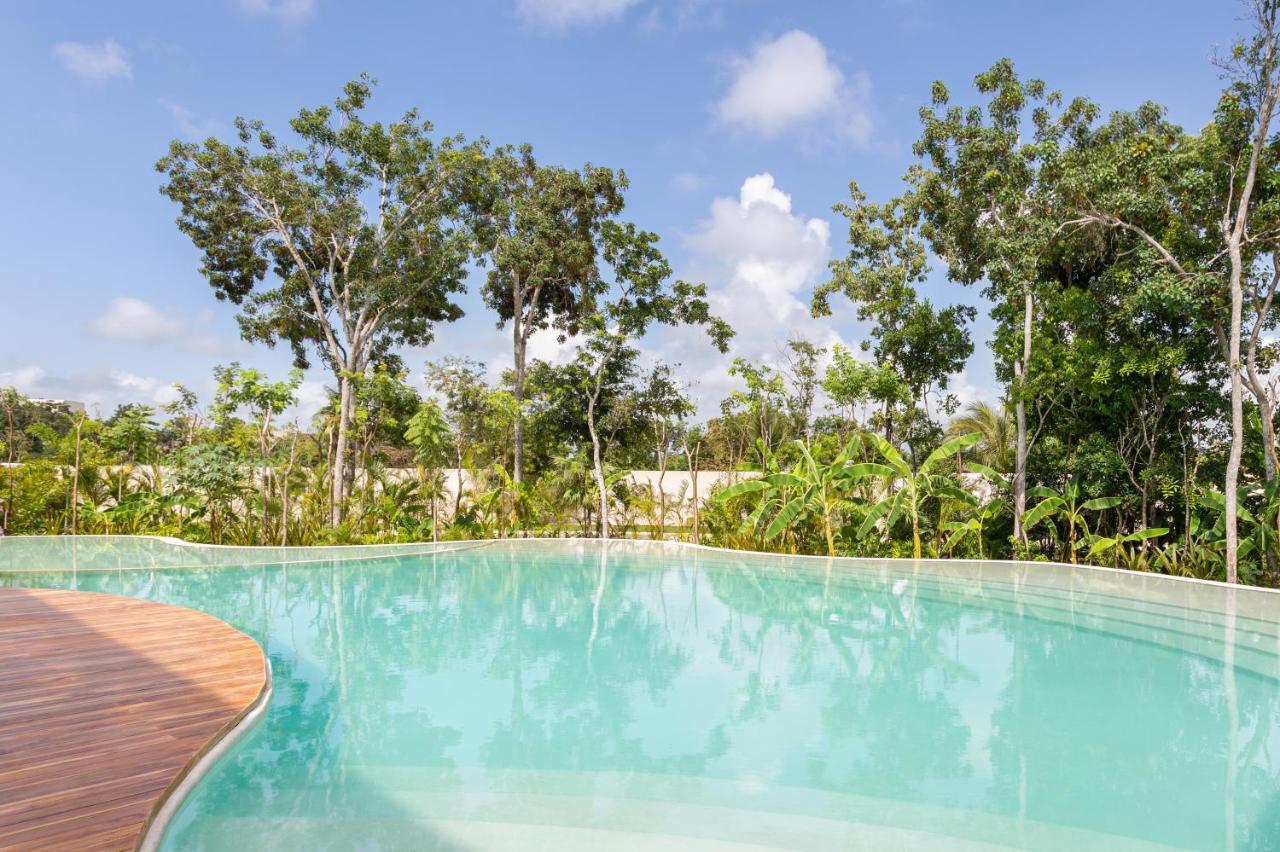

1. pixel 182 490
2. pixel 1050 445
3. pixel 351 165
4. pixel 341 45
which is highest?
pixel 341 45

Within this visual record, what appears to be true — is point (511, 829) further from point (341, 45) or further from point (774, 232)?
point (341, 45)

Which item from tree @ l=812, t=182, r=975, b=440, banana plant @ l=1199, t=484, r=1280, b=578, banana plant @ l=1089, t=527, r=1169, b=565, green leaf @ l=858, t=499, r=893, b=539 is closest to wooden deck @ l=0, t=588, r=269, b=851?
green leaf @ l=858, t=499, r=893, b=539

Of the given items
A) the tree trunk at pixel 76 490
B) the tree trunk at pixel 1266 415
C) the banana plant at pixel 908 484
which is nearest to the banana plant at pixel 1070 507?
the banana plant at pixel 908 484

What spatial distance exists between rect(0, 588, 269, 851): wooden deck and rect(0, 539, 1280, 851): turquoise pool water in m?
0.26

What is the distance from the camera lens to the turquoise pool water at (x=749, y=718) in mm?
3303

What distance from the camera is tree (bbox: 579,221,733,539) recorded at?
58.5 feet

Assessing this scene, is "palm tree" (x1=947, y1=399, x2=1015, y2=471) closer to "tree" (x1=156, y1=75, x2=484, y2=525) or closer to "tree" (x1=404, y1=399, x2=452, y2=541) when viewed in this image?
"tree" (x1=404, y1=399, x2=452, y2=541)

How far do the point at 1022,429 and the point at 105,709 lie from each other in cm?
1255

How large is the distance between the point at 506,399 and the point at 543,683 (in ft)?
40.3

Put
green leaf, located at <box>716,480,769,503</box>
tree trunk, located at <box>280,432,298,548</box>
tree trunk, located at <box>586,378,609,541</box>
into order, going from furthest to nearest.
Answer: tree trunk, located at <box>586,378,609,541</box> → green leaf, located at <box>716,480,769,503</box> → tree trunk, located at <box>280,432,298,548</box>

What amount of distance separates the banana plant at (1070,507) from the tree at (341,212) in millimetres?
13524

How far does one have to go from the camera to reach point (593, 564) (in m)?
12.6

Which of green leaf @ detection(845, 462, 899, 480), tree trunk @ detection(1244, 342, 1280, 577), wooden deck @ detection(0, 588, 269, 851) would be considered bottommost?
wooden deck @ detection(0, 588, 269, 851)

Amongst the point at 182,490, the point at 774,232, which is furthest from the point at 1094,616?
the point at 182,490
